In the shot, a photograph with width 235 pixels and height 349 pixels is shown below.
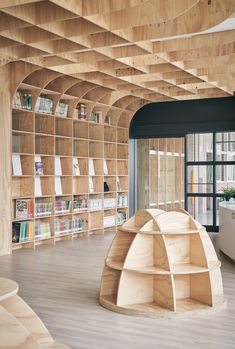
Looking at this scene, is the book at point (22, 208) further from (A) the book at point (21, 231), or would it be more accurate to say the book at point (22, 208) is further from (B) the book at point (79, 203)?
(B) the book at point (79, 203)

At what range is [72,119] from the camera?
10477mm

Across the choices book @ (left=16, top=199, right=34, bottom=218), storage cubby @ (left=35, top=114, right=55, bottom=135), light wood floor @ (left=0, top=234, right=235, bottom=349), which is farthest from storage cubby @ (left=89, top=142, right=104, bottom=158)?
light wood floor @ (left=0, top=234, right=235, bottom=349)

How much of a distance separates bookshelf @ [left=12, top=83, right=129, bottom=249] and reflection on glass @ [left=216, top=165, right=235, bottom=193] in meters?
2.19

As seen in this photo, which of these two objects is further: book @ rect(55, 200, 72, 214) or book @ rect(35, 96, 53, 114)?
book @ rect(55, 200, 72, 214)

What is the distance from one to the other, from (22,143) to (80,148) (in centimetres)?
183

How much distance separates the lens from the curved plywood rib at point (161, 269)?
17.1 ft

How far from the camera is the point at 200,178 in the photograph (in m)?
12.1

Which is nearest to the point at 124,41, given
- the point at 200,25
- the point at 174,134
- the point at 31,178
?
the point at 200,25

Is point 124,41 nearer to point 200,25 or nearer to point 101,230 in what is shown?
point 200,25

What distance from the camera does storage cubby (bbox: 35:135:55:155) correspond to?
9.93 metres

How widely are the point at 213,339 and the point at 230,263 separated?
11.9 feet

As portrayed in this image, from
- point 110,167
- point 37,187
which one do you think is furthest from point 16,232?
point 110,167

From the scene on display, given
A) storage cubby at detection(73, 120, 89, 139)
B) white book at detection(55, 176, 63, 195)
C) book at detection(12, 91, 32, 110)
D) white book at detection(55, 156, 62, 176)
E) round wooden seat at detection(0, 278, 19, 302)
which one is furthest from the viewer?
storage cubby at detection(73, 120, 89, 139)

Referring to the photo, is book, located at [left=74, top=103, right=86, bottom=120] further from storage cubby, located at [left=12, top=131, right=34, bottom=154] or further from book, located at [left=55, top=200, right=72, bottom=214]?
book, located at [left=55, top=200, right=72, bottom=214]
